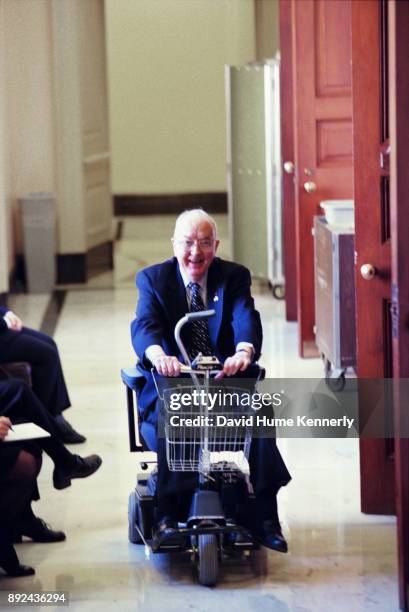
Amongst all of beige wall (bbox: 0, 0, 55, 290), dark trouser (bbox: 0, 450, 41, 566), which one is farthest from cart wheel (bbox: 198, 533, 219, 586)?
beige wall (bbox: 0, 0, 55, 290)

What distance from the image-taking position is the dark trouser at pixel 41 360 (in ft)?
19.7

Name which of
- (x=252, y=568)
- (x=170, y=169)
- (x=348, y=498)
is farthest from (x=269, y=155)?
(x=170, y=169)

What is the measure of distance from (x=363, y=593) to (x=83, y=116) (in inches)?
294

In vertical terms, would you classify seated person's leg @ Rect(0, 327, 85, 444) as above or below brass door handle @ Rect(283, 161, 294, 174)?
below

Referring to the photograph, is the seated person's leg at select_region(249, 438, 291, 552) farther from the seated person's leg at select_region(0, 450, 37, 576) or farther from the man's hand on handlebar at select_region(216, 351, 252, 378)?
the seated person's leg at select_region(0, 450, 37, 576)

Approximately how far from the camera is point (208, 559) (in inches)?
172

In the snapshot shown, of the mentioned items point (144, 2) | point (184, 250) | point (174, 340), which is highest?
point (144, 2)

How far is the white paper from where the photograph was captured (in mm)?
4625

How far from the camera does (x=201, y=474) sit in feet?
14.5

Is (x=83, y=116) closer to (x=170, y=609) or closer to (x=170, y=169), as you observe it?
(x=170, y=169)

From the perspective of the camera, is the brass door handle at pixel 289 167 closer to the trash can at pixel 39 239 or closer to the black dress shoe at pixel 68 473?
the trash can at pixel 39 239

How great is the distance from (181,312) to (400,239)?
1.08m

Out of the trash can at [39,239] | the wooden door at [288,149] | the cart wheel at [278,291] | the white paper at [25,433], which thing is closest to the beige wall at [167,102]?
the trash can at [39,239]

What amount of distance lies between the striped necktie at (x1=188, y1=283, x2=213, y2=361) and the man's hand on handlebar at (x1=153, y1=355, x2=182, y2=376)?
0.30 m
